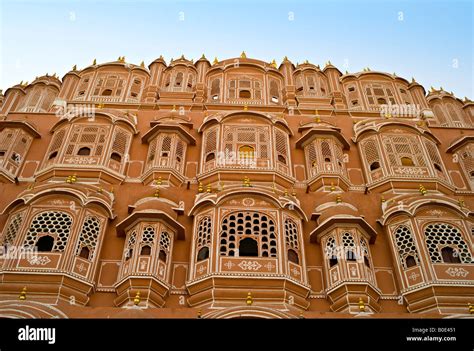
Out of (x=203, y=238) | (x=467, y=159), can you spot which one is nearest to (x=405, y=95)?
→ (x=467, y=159)

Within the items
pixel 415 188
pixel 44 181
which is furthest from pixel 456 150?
pixel 44 181

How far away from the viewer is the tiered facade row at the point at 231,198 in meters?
18.8

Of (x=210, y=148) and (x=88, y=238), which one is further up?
(x=210, y=148)

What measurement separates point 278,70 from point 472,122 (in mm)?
12264

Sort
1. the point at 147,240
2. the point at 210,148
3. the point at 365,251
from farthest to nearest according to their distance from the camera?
1. the point at 210,148
2. the point at 365,251
3. the point at 147,240

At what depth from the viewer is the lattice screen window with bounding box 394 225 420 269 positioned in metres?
20.3

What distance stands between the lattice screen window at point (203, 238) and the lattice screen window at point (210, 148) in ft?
15.2

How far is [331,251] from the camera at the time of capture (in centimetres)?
2055

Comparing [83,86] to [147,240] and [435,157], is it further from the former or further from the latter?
[435,157]

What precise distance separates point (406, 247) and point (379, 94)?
14864mm

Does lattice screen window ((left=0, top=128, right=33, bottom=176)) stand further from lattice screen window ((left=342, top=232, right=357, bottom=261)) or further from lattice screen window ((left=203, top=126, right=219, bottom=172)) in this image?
lattice screen window ((left=342, top=232, right=357, bottom=261))

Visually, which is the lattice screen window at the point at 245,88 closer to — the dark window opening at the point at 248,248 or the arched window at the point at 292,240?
the arched window at the point at 292,240

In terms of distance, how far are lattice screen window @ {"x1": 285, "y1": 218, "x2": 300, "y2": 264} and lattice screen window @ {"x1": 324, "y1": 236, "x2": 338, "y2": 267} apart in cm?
112

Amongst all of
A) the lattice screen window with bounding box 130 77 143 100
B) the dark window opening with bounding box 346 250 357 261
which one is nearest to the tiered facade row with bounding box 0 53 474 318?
the dark window opening with bounding box 346 250 357 261
